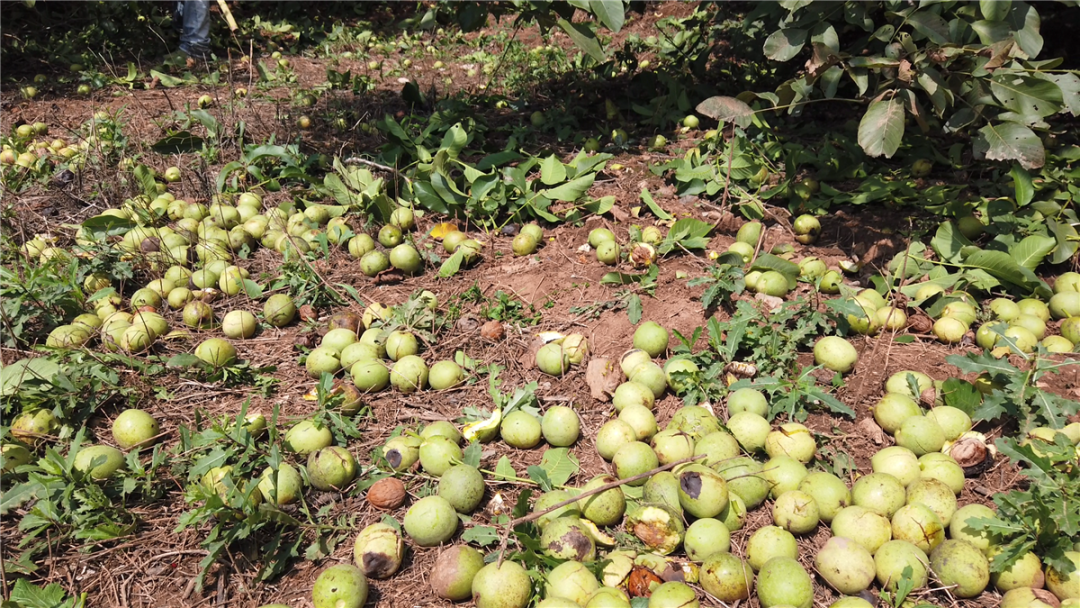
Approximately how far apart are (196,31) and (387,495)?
8336 mm

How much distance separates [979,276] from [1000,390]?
113 cm

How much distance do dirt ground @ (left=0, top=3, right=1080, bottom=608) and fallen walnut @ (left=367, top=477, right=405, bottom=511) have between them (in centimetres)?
5

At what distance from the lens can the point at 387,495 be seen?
2.90 m

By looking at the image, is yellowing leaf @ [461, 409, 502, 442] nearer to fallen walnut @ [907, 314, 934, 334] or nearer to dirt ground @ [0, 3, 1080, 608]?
dirt ground @ [0, 3, 1080, 608]

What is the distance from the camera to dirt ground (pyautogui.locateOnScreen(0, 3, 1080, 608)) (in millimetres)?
2674

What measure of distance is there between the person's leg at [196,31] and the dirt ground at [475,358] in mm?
3389

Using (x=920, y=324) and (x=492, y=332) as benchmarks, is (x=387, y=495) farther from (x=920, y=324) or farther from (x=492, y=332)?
(x=920, y=324)

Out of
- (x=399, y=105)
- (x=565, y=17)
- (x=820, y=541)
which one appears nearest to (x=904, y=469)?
(x=820, y=541)

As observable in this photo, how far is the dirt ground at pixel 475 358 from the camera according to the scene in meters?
2.67

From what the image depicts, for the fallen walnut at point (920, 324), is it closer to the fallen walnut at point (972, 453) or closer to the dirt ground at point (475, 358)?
the dirt ground at point (475, 358)

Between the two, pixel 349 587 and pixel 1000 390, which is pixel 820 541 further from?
pixel 349 587

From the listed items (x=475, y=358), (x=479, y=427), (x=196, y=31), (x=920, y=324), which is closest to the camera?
(x=479, y=427)

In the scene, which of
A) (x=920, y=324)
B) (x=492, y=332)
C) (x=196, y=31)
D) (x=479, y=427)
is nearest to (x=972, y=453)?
(x=920, y=324)

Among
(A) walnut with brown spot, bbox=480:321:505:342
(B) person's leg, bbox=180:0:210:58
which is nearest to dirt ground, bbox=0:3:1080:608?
(A) walnut with brown spot, bbox=480:321:505:342
